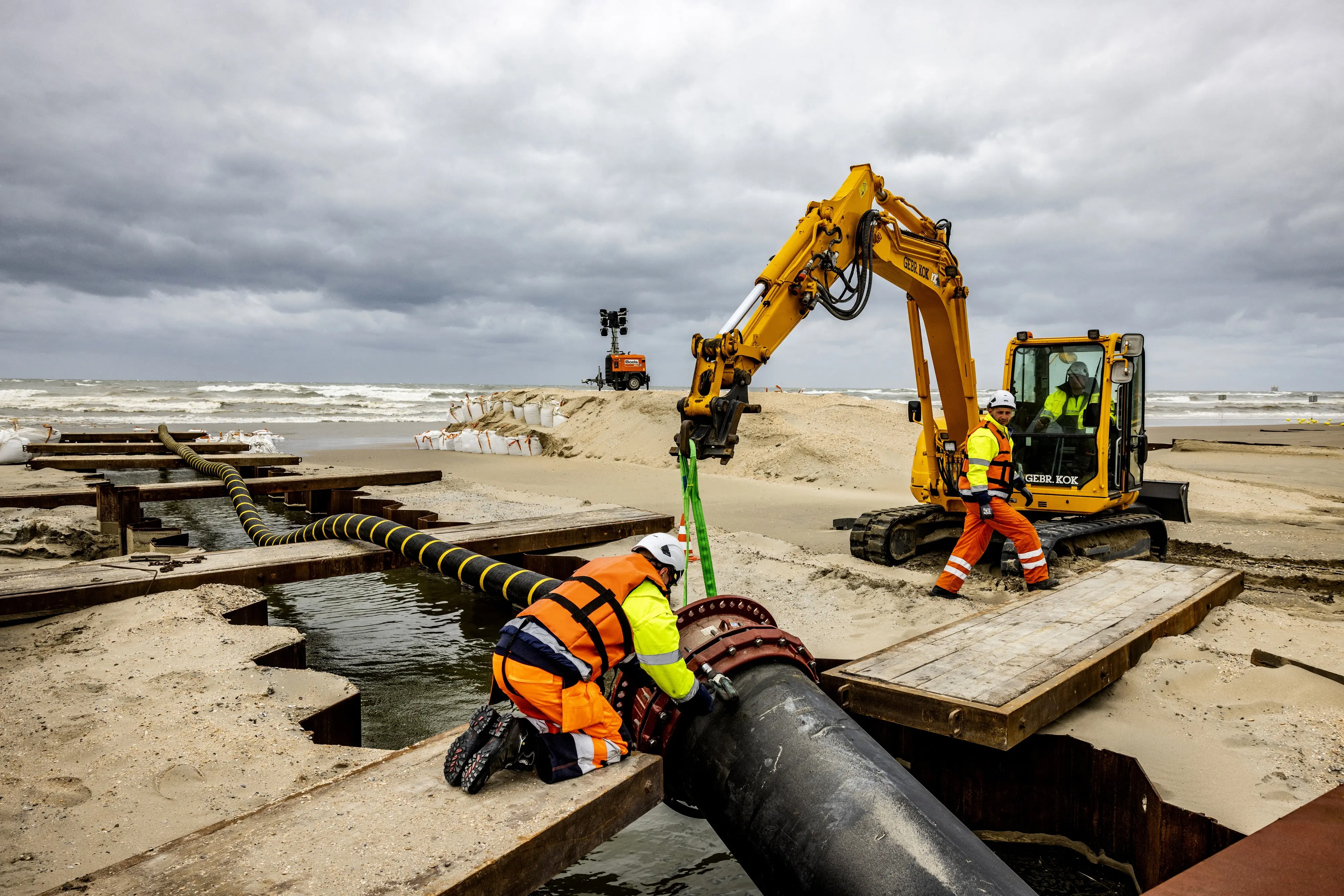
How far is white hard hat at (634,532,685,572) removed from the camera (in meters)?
3.43

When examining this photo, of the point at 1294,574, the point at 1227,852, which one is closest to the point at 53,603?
the point at 1227,852

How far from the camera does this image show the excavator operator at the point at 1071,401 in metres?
8.13

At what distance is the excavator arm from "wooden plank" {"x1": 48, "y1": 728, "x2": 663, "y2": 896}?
274 centimetres

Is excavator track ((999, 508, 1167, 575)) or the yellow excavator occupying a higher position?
the yellow excavator

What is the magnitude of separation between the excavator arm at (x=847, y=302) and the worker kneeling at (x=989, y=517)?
1.47 meters

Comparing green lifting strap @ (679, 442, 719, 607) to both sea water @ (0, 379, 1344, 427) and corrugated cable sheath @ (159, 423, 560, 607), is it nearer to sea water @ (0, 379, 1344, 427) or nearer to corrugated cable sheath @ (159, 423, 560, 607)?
corrugated cable sheath @ (159, 423, 560, 607)

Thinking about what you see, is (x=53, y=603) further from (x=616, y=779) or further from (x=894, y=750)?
(x=894, y=750)

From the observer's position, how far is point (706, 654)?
11.6ft

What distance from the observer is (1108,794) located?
387cm

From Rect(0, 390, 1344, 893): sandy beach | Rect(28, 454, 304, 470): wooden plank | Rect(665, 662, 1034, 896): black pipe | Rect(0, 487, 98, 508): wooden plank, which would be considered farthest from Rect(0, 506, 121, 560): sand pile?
Rect(665, 662, 1034, 896): black pipe

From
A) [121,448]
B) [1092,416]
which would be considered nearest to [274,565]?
[1092,416]

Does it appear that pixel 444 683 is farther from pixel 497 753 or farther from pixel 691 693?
pixel 691 693

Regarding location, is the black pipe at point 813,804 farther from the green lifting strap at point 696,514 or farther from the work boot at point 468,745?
the green lifting strap at point 696,514

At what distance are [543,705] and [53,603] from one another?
15.9 feet
